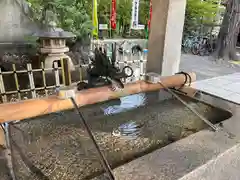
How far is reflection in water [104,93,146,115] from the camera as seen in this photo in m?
2.20

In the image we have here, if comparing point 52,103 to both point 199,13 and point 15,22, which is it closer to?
point 15,22

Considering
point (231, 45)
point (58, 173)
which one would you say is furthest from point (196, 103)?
point (231, 45)

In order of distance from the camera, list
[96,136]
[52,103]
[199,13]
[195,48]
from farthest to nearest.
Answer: [199,13] < [195,48] < [96,136] < [52,103]

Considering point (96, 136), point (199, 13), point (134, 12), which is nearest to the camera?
point (96, 136)

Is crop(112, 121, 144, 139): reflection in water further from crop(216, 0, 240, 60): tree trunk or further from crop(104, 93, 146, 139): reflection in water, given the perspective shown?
crop(216, 0, 240, 60): tree trunk

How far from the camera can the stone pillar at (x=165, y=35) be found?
290cm

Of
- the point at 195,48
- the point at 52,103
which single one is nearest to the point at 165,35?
the point at 52,103

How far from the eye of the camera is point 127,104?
236 cm

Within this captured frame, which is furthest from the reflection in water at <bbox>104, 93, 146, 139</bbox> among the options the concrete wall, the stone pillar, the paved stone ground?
the concrete wall

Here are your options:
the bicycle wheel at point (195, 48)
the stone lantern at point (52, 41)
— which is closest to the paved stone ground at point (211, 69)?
the bicycle wheel at point (195, 48)

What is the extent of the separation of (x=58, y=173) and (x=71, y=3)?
7263 millimetres

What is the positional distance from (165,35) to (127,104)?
51.6 inches

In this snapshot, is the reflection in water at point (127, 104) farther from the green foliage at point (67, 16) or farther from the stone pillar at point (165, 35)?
the green foliage at point (67, 16)

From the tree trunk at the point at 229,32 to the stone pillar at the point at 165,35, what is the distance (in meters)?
6.88
